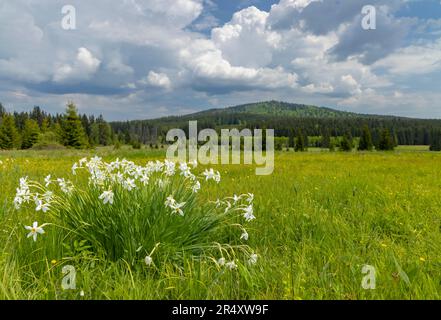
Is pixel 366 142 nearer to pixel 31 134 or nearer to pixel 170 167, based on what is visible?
pixel 31 134

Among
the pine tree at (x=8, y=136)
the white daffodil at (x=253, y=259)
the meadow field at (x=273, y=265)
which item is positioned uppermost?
the pine tree at (x=8, y=136)

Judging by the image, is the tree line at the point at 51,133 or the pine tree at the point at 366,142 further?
the pine tree at the point at 366,142

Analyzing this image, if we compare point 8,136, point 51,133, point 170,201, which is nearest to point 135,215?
point 170,201

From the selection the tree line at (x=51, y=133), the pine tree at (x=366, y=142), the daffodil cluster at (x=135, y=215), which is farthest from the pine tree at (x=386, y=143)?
the daffodil cluster at (x=135, y=215)

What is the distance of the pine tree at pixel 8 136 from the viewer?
237 feet

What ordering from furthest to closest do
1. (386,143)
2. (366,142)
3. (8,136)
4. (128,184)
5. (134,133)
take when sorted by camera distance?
(134,133) < (366,142) < (386,143) < (8,136) < (128,184)

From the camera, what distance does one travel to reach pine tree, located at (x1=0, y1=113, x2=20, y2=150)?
72375 millimetres

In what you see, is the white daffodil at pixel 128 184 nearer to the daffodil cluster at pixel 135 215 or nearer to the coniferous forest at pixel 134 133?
the daffodil cluster at pixel 135 215

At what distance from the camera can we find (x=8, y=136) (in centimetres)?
7381

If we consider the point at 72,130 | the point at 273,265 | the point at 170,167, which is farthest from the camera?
the point at 72,130

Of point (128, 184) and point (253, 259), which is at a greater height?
point (128, 184)

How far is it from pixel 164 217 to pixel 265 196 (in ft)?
11.4

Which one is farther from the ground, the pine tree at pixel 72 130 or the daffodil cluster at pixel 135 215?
the pine tree at pixel 72 130

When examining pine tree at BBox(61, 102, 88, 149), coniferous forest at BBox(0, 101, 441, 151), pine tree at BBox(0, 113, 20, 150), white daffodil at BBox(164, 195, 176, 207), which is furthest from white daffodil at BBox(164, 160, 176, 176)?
pine tree at BBox(0, 113, 20, 150)
